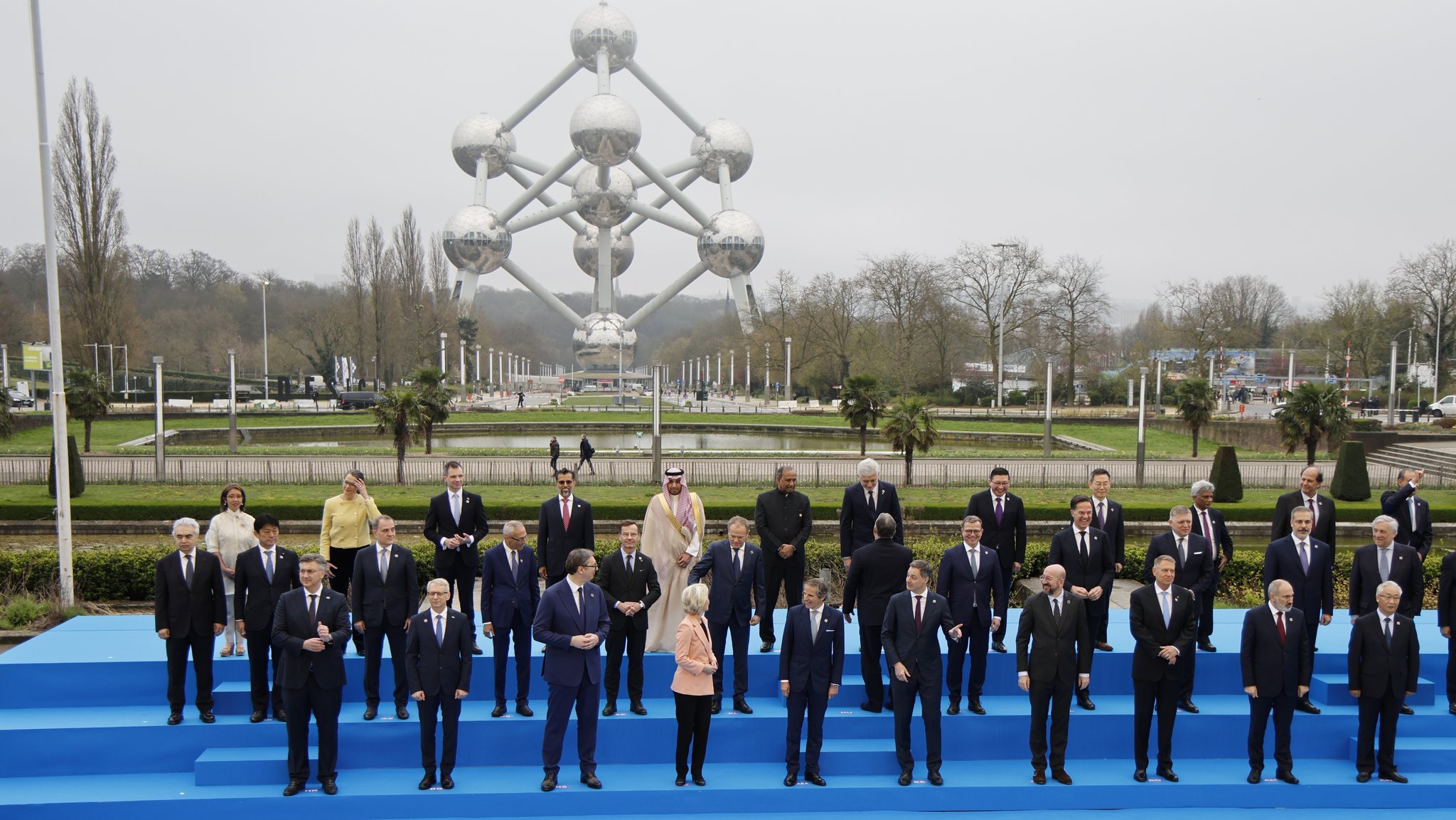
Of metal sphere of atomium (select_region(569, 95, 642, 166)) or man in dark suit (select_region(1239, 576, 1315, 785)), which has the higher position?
metal sphere of atomium (select_region(569, 95, 642, 166))

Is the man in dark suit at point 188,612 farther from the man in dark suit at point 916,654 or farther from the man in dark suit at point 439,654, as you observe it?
the man in dark suit at point 916,654

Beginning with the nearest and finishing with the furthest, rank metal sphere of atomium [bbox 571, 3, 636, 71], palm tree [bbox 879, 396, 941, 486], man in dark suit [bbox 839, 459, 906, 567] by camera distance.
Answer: man in dark suit [bbox 839, 459, 906, 567]
palm tree [bbox 879, 396, 941, 486]
metal sphere of atomium [bbox 571, 3, 636, 71]

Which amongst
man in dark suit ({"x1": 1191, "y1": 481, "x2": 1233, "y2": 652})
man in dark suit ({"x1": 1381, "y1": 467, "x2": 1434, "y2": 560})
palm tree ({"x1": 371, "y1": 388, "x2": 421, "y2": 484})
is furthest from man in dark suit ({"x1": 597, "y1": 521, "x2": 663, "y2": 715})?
palm tree ({"x1": 371, "y1": 388, "x2": 421, "y2": 484})

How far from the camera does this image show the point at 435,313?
198ft

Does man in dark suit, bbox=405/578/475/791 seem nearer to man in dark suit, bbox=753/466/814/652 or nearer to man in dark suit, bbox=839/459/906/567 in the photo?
man in dark suit, bbox=753/466/814/652

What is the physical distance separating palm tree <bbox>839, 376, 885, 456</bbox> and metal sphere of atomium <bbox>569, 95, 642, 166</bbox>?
72.0 feet

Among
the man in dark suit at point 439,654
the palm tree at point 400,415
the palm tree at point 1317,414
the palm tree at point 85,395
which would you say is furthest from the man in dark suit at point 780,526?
the palm tree at point 85,395

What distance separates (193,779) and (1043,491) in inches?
623

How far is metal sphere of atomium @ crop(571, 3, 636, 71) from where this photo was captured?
4544 cm

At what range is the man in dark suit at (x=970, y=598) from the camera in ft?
22.0

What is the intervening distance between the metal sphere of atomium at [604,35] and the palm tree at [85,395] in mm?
28332

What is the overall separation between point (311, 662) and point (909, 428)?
14.9 meters

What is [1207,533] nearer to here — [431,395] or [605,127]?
[431,395]

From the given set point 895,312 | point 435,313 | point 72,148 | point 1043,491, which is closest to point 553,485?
point 1043,491
